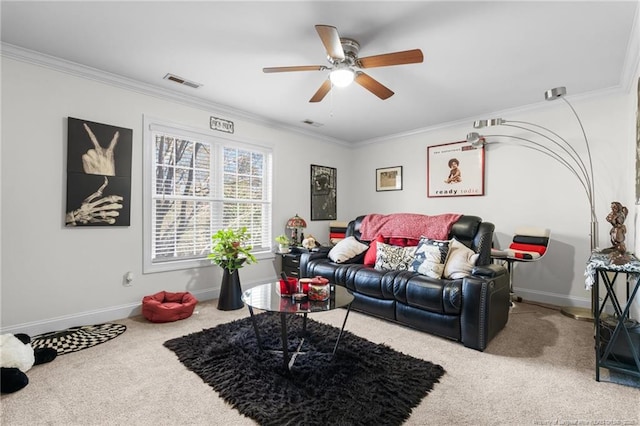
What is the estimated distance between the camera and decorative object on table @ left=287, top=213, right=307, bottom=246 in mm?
4730

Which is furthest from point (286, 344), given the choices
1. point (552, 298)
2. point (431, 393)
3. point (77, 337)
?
point (552, 298)

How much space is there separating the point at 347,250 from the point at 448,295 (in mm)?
1413

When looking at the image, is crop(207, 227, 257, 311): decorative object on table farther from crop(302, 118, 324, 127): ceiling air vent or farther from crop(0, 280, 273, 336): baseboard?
crop(302, 118, 324, 127): ceiling air vent

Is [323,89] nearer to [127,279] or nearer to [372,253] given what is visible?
[372,253]

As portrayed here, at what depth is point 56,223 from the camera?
2.85 meters

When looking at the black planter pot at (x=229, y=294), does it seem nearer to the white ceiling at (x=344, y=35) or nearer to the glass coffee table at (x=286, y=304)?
the glass coffee table at (x=286, y=304)

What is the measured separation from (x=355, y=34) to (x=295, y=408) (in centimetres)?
264

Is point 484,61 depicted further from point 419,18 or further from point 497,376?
point 497,376

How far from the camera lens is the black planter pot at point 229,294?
352cm

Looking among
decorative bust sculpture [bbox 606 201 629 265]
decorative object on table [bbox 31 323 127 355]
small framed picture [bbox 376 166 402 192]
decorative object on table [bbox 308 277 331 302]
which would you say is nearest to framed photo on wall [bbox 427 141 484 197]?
small framed picture [bbox 376 166 402 192]

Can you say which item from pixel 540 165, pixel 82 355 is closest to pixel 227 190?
pixel 82 355

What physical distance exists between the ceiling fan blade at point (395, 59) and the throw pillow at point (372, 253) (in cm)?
208

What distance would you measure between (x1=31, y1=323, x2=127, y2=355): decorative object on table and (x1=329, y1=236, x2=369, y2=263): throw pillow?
91.5 inches

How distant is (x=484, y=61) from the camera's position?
2.78m
